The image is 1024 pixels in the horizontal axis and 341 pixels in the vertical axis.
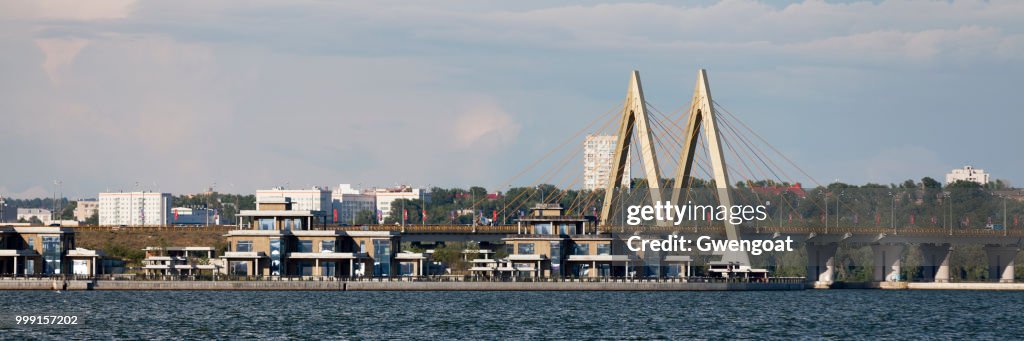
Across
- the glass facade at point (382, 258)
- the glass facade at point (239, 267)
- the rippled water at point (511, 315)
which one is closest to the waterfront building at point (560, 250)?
the glass facade at point (382, 258)

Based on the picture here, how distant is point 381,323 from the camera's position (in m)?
101

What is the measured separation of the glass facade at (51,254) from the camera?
155 meters

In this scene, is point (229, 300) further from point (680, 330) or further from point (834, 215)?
point (834, 215)

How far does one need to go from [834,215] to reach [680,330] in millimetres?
93833

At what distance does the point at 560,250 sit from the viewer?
6171 inches

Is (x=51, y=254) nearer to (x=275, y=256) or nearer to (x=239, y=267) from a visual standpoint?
(x=239, y=267)

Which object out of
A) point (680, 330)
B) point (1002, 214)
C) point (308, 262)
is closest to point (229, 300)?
point (308, 262)

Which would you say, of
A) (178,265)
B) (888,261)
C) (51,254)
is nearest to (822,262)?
(888,261)

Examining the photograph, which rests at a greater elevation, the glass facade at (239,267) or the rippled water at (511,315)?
the glass facade at (239,267)

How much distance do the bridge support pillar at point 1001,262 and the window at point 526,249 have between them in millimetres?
55682

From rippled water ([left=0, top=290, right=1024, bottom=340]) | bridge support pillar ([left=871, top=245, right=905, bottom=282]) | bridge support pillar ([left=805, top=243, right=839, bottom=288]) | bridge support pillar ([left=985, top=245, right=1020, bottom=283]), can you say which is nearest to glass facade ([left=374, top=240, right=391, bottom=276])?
rippled water ([left=0, top=290, right=1024, bottom=340])

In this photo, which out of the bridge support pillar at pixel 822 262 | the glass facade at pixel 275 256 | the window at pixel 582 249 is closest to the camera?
the glass facade at pixel 275 256

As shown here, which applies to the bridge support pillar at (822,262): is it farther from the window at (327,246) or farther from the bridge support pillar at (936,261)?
the window at (327,246)

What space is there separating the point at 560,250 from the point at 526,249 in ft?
11.4
